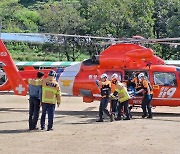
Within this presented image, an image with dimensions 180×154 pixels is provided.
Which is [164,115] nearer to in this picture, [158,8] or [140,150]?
[140,150]

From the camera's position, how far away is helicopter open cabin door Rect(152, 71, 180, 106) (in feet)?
60.5

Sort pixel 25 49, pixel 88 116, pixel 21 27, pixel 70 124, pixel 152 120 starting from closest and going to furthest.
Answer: pixel 70 124
pixel 152 120
pixel 88 116
pixel 25 49
pixel 21 27

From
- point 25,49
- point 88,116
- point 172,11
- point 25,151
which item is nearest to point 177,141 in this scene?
point 25,151

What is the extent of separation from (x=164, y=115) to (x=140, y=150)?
8.06 m

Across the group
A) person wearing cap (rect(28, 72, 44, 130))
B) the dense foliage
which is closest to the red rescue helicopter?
person wearing cap (rect(28, 72, 44, 130))

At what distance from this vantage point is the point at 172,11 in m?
49.8

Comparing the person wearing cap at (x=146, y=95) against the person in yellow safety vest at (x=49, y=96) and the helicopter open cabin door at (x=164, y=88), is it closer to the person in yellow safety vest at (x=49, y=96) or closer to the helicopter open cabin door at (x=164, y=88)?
the helicopter open cabin door at (x=164, y=88)

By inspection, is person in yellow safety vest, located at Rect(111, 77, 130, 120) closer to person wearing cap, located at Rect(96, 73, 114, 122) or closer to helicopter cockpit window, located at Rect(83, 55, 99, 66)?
person wearing cap, located at Rect(96, 73, 114, 122)

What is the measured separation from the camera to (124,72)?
18.8 m

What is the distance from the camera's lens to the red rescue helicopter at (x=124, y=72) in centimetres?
1844

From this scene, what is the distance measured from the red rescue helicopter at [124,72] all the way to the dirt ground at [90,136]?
3.53 feet

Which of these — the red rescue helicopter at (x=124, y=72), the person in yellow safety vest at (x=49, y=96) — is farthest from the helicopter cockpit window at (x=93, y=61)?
the person in yellow safety vest at (x=49, y=96)

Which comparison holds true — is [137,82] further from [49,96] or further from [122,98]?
[49,96]

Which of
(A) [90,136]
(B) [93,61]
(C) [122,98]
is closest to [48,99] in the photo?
(A) [90,136]
